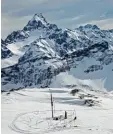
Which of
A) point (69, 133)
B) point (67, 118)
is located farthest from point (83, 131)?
point (67, 118)

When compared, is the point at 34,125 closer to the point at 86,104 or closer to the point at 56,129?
the point at 56,129

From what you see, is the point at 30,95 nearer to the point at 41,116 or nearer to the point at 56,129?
the point at 41,116

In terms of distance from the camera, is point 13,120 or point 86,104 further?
point 86,104

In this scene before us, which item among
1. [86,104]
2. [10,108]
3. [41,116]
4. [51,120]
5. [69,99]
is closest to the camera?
[51,120]

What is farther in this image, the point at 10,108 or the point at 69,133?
the point at 10,108

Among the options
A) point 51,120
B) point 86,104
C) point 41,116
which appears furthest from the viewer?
point 86,104

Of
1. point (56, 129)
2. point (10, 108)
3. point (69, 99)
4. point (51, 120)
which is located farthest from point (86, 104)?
point (56, 129)

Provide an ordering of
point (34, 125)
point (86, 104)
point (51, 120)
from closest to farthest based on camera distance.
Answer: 1. point (34, 125)
2. point (51, 120)
3. point (86, 104)

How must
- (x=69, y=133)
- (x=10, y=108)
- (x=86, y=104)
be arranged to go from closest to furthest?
(x=69, y=133)
(x=10, y=108)
(x=86, y=104)

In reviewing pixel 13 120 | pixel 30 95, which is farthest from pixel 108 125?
pixel 30 95
